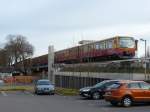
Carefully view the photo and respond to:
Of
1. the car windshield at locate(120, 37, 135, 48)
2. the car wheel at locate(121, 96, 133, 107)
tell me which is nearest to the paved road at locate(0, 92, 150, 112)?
the car wheel at locate(121, 96, 133, 107)

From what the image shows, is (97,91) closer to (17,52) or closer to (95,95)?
(95,95)

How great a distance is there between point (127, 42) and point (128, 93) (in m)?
24.7

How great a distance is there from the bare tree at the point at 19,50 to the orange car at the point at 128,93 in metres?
97.0

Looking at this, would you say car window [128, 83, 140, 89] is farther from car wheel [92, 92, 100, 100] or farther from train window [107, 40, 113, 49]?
train window [107, 40, 113, 49]

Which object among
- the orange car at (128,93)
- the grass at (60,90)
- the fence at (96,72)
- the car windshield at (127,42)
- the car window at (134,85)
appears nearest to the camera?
the orange car at (128,93)

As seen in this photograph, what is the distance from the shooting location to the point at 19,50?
405 feet

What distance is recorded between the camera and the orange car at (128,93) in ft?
82.4

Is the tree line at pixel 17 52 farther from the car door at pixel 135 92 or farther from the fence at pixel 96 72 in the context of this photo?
the car door at pixel 135 92

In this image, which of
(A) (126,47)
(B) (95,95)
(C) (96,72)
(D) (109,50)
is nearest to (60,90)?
(C) (96,72)

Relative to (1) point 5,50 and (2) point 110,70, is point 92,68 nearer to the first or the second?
(2) point 110,70

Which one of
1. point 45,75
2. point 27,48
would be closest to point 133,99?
point 45,75

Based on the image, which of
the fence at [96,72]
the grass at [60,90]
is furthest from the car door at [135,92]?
the grass at [60,90]

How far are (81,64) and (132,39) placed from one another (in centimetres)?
1087

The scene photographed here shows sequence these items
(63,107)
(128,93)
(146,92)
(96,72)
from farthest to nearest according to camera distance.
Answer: (96,72) → (146,92) → (128,93) → (63,107)
